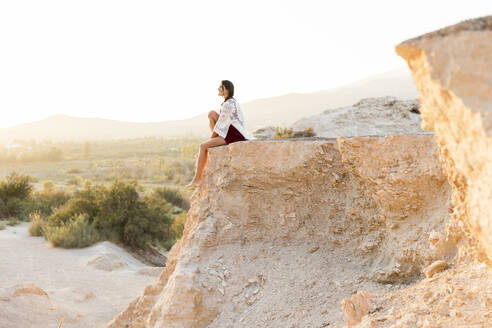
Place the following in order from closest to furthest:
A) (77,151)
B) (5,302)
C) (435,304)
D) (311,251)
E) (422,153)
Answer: (435,304)
(422,153)
(311,251)
(5,302)
(77,151)

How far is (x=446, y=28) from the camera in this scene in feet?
A: 5.24

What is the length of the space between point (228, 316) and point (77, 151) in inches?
2251

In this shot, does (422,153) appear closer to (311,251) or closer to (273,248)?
(311,251)

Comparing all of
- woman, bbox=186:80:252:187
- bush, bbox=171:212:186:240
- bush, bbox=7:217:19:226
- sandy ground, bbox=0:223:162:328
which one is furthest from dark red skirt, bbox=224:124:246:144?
bush, bbox=7:217:19:226

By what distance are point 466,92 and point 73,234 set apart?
13020 mm

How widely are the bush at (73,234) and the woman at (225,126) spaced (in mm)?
8866

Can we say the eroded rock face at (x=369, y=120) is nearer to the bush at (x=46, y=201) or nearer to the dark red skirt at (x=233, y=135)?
the dark red skirt at (x=233, y=135)

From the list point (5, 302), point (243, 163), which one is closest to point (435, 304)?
point (243, 163)

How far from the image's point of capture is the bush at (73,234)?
12820 millimetres

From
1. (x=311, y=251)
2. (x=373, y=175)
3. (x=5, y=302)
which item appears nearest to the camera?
(x=373, y=175)

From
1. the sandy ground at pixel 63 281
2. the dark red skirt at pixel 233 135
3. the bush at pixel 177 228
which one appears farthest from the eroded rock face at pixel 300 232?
the bush at pixel 177 228

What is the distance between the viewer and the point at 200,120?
144375 millimetres

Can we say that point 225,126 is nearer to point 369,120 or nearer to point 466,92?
point 466,92

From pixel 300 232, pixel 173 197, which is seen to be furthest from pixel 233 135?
pixel 173 197
